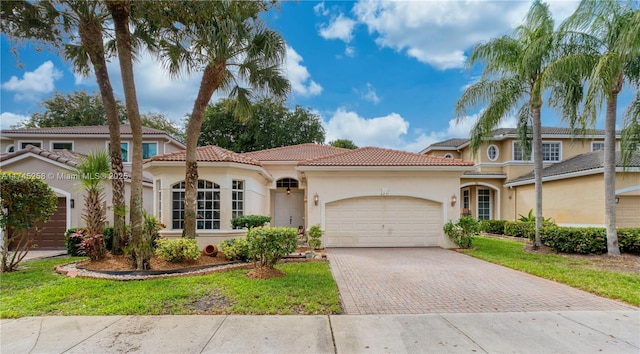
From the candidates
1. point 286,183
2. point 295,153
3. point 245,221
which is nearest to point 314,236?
point 245,221

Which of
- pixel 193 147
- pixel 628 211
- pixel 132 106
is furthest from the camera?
pixel 628 211

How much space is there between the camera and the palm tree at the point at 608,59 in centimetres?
923

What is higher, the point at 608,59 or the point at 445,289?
the point at 608,59

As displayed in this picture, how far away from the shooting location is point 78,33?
9148 millimetres

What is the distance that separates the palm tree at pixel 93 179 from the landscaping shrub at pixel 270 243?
520 centimetres

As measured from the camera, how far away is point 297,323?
16.2 ft

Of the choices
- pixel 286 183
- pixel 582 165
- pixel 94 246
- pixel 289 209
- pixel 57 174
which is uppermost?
pixel 582 165

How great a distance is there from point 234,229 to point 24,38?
8125 millimetres

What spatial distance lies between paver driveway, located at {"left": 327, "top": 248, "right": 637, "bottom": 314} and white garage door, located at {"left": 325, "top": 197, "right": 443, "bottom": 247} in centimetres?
258

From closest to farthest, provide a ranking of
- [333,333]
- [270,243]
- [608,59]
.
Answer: [333,333] < [270,243] < [608,59]

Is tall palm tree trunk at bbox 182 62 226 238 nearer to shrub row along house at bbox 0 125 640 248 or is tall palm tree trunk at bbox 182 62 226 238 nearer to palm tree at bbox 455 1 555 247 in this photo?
shrub row along house at bbox 0 125 640 248

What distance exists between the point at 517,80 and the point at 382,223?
7.89 m

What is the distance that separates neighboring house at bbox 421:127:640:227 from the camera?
1455cm

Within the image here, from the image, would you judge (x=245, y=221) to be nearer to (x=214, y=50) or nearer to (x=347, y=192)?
(x=347, y=192)
